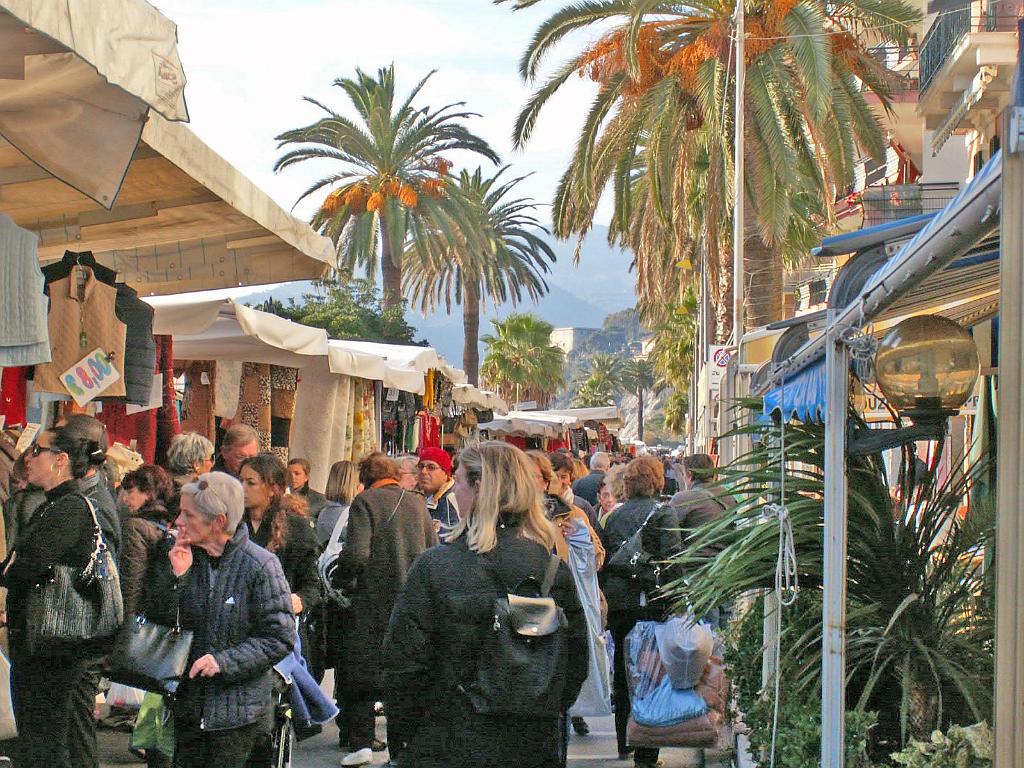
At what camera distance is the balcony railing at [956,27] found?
19.0 meters

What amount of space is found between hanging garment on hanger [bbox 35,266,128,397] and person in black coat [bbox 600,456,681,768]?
3447mm

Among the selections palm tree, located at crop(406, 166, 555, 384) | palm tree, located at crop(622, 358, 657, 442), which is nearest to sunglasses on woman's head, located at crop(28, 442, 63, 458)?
palm tree, located at crop(406, 166, 555, 384)

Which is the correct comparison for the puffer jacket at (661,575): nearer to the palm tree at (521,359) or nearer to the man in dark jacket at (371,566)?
the man in dark jacket at (371,566)

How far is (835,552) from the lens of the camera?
4676mm

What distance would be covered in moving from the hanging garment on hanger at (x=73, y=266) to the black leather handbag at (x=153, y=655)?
84.9 inches

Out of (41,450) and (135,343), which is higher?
(135,343)

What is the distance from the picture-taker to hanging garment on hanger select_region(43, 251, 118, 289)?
6621 mm

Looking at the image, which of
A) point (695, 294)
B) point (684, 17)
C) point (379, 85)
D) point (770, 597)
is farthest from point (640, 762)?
point (695, 294)

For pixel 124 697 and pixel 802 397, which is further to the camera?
pixel 124 697

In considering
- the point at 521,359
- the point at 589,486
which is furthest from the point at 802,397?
the point at 521,359

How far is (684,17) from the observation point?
67.9 feet

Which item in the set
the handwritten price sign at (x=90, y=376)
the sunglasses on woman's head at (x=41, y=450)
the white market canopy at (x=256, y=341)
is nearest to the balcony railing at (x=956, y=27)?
the white market canopy at (x=256, y=341)

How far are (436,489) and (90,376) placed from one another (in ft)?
12.7

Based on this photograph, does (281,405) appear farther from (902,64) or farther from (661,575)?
(902,64)
